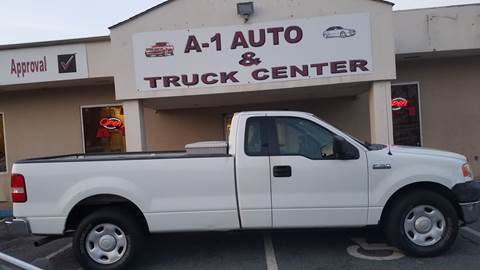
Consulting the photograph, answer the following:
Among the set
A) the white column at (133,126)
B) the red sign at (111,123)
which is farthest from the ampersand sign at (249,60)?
the red sign at (111,123)

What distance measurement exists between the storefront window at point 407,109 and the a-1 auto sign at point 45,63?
8.09 metres

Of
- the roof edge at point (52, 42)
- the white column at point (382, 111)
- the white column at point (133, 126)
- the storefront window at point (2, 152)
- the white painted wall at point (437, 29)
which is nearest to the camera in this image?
the white column at point (382, 111)

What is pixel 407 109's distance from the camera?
12.3 meters

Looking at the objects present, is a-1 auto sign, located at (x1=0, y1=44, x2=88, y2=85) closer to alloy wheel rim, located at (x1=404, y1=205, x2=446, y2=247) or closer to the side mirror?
the side mirror

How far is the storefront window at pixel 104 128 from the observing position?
1302 centimetres

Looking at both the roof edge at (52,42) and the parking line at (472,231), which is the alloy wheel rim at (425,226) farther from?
the roof edge at (52,42)

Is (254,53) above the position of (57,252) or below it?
above

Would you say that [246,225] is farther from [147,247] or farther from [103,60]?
[103,60]

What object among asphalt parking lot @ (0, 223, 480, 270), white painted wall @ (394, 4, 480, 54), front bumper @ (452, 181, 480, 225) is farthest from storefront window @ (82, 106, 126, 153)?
front bumper @ (452, 181, 480, 225)

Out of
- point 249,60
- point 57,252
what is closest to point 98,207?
point 57,252

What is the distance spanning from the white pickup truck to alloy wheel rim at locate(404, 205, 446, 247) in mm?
12

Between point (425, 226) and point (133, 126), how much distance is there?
625 cm

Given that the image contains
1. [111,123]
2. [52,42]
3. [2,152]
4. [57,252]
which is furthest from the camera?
[2,152]

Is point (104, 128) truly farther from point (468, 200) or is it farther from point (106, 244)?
A: point (468, 200)
